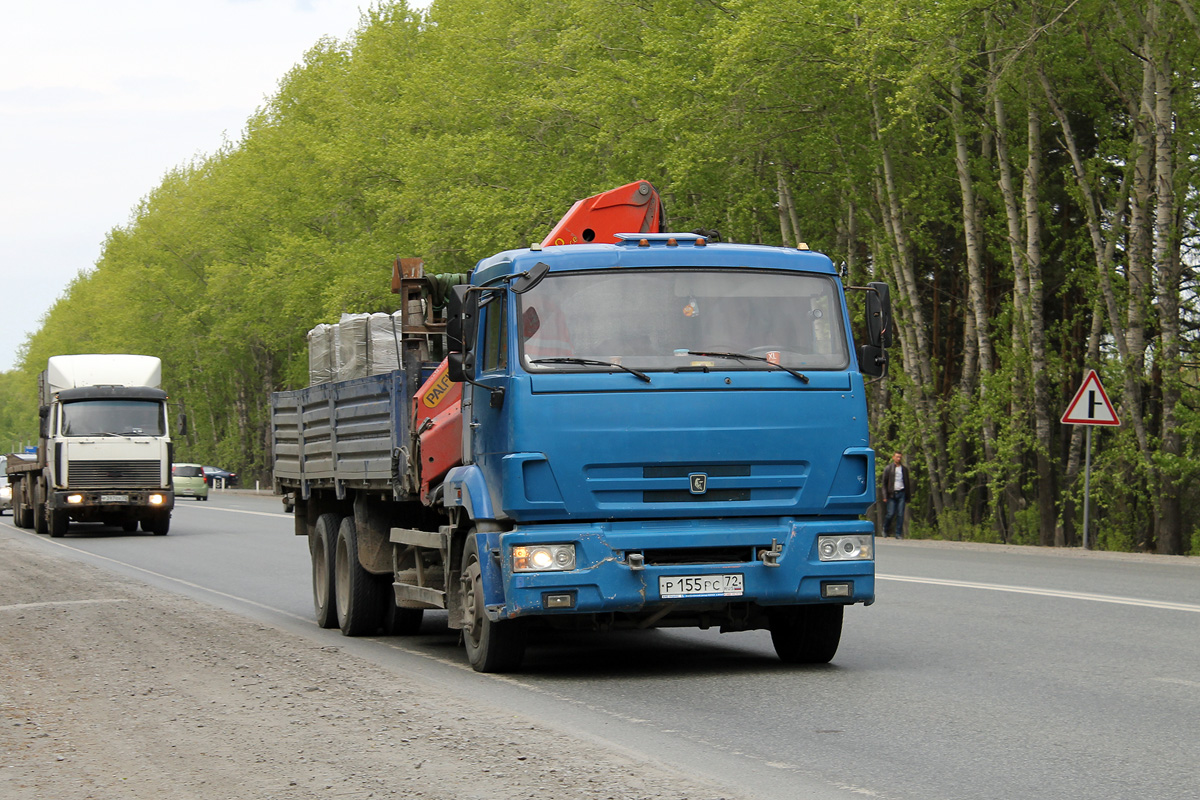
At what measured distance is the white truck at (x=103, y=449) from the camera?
33.7 metres

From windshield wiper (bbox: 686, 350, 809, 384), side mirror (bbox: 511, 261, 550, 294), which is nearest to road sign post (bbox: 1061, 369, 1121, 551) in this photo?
windshield wiper (bbox: 686, 350, 809, 384)

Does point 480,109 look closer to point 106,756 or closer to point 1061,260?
point 1061,260

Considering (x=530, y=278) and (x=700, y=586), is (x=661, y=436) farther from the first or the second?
(x=530, y=278)

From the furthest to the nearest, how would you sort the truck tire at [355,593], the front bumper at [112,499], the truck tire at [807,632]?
Result: the front bumper at [112,499] < the truck tire at [355,593] < the truck tire at [807,632]

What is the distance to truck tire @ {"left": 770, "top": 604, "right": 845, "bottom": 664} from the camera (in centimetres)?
1071

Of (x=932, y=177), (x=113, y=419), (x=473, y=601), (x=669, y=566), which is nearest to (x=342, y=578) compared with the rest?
(x=473, y=601)

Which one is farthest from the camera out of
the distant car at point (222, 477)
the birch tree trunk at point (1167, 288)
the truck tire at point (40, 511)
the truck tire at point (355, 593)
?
the distant car at point (222, 477)

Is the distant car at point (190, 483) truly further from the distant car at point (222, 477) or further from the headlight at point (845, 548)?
the headlight at point (845, 548)

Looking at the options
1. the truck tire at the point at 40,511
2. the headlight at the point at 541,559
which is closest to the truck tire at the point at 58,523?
the truck tire at the point at 40,511

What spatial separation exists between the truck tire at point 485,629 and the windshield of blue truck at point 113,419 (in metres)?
25.1

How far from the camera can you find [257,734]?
325 inches

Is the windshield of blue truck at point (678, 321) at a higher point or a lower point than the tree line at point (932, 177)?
lower

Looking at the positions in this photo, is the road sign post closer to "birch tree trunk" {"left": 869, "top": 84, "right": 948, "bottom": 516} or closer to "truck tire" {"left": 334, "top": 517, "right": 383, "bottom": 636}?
"birch tree trunk" {"left": 869, "top": 84, "right": 948, "bottom": 516}

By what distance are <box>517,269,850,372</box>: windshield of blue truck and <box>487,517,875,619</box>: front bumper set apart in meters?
0.96
